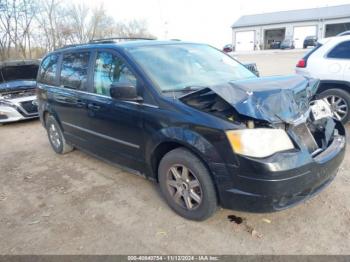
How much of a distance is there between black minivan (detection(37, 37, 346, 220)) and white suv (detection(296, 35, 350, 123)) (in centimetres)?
267

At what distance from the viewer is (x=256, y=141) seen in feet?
8.05

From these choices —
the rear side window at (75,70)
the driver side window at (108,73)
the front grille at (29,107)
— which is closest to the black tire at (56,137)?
the rear side window at (75,70)

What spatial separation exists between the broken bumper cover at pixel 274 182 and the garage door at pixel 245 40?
5536 centimetres

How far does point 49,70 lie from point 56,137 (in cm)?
116

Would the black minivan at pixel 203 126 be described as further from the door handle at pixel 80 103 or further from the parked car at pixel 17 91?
the parked car at pixel 17 91

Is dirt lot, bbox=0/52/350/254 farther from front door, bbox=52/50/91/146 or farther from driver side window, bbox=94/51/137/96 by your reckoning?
driver side window, bbox=94/51/137/96

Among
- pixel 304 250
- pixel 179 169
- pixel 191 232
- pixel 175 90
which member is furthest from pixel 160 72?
pixel 304 250

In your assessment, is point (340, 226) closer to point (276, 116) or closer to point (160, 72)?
point (276, 116)

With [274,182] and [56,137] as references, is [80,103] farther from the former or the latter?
[274,182]

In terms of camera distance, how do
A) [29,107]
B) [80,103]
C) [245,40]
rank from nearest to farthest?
[80,103] < [29,107] < [245,40]

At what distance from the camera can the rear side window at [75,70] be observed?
406 cm

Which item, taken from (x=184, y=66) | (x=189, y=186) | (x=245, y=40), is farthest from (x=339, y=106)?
(x=245, y=40)

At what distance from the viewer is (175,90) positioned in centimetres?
313

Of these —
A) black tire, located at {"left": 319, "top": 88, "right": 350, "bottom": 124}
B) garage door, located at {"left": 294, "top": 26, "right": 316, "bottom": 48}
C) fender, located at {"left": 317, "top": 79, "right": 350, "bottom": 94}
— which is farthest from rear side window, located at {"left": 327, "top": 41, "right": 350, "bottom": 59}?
garage door, located at {"left": 294, "top": 26, "right": 316, "bottom": 48}
